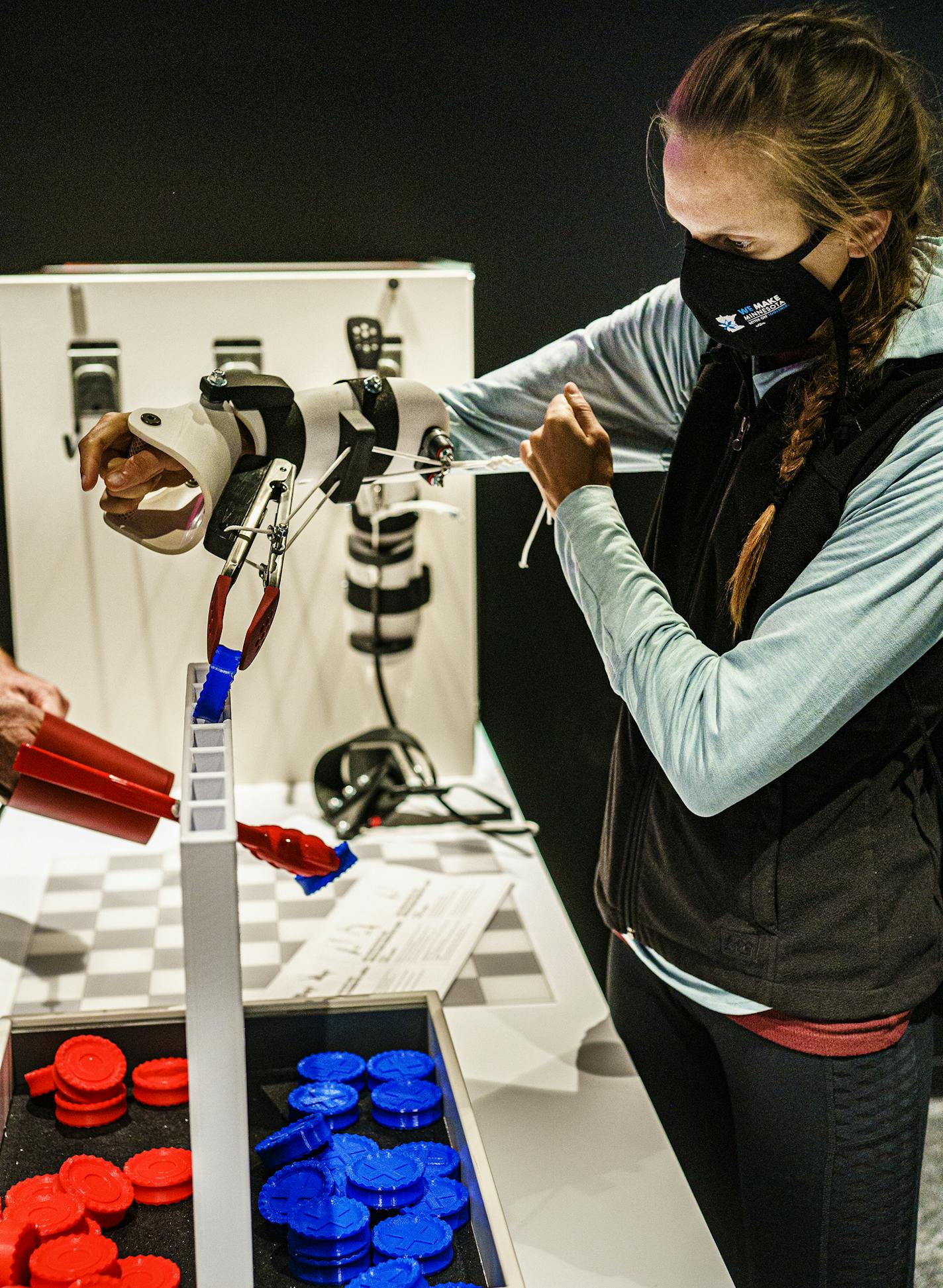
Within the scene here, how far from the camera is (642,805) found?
1.10 meters

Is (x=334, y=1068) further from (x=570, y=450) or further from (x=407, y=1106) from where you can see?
(x=570, y=450)

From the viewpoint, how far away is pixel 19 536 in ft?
6.04

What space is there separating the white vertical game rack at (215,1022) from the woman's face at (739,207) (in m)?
0.53

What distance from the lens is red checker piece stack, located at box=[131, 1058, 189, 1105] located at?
3.61 ft

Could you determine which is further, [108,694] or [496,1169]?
[108,694]

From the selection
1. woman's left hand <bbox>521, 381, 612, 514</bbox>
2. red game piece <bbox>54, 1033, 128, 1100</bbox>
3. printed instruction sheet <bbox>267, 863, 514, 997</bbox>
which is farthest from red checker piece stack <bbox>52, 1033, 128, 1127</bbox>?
woman's left hand <bbox>521, 381, 612, 514</bbox>

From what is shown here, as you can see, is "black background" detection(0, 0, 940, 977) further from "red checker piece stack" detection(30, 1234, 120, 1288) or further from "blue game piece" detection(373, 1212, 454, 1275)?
"red checker piece stack" detection(30, 1234, 120, 1288)

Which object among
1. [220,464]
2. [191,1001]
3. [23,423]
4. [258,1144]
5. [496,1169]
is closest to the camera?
[191,1001]

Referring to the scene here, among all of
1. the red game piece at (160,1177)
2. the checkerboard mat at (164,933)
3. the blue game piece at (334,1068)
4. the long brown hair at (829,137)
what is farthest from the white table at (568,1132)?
the long brown hair at (829,137)

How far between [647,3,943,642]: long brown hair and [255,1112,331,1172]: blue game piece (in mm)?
510

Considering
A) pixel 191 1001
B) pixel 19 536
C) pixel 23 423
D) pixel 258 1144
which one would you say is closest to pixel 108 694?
pixel 19 536

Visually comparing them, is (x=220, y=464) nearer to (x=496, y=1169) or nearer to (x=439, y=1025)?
(x=439, y=1025)

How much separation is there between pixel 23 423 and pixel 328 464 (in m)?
0.88

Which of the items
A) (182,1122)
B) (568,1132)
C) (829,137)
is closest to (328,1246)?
(182,1122)
